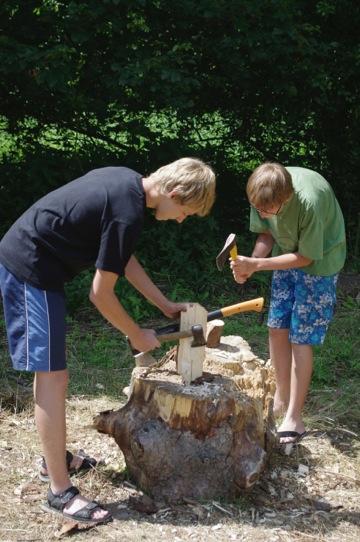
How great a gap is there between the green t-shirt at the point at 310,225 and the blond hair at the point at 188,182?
2.33 feet

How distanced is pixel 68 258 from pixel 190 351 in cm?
75

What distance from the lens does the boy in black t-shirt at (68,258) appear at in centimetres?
279

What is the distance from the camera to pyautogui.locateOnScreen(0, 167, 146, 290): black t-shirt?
2750mm

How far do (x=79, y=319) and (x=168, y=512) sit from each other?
271 centimetres

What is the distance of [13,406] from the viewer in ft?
13.9

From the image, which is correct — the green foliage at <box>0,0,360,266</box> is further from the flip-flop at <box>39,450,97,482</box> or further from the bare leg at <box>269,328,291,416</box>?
the flip-flop at <box>39,450,97,482</box>

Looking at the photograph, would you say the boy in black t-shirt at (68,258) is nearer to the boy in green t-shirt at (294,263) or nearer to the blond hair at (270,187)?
the blond hair at (270,187)

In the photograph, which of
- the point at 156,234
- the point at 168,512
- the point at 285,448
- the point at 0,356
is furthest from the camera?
the point at 156,234

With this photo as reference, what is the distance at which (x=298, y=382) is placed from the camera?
3768 millimetres

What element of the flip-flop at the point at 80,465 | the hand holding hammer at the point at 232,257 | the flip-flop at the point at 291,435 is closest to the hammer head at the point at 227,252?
the hand holding hammer at the point at 232,257

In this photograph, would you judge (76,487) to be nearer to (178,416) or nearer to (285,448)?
(178,416)

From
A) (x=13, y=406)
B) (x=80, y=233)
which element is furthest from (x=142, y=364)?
(x=13, y=406)

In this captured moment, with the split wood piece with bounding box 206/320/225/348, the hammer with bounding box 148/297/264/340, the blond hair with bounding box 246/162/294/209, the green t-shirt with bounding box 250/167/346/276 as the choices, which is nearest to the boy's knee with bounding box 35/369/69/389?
the hammer with bounding box 148/297/264/340

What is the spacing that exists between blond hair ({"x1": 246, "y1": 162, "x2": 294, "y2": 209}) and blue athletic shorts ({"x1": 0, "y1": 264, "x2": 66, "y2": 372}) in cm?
101
